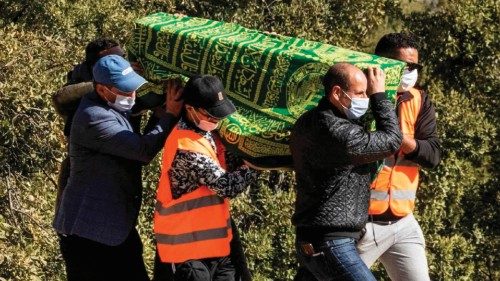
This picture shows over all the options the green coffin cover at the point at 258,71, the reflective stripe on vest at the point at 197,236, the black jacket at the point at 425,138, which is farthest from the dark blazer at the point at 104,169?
the black jacket at the point at 425,138

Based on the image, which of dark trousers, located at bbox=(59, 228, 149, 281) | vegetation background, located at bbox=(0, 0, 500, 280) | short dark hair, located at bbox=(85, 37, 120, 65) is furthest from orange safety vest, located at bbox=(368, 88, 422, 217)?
vegetation background, located at bbox=(0, 0, 500, 280)

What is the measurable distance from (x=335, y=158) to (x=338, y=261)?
49 cm

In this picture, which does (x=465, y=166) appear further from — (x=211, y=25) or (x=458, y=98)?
(x=211, y=25)

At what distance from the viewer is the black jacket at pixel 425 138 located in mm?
A: 5629

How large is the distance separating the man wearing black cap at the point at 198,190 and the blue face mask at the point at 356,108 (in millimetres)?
551

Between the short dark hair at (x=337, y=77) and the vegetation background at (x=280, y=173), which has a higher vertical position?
the short dark hair at (x=337, y=77)

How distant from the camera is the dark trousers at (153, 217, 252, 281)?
16.9 ft

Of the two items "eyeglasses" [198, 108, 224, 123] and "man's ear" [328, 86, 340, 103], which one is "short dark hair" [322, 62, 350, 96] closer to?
"man's ear" [328, 86, 340, 103]

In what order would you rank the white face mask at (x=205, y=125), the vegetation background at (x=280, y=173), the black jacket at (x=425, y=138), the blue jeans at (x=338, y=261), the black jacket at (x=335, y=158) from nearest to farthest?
the black jacket at (x=335, y=158), the blue jeans at (x=338, y=261), the white face mask at (x=205, y=125), the black jacket at (x=425, y=138), the vegetation background at (x=280, y=173)

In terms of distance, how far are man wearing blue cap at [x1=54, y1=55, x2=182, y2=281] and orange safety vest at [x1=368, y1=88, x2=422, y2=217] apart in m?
1.19

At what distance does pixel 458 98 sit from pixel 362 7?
1268mm

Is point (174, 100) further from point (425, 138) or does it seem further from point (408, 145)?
point (425, 138)

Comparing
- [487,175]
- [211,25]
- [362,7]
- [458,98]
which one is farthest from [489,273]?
[211,25]

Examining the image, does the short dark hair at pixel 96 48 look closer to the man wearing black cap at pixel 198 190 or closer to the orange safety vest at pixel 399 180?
the man wearing black cap at pixel 198 190
